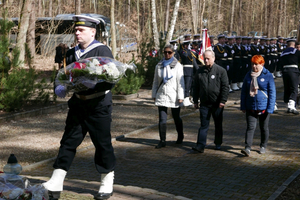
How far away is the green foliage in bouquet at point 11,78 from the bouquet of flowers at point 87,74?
23.5ft

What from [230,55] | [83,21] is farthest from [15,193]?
[230,55]

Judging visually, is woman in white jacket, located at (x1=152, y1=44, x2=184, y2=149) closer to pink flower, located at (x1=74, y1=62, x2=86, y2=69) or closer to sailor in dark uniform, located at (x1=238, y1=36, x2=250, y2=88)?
pink flower, located at (x1=74, y1=62, x2=86, y2=69)

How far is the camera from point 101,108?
4898 mm

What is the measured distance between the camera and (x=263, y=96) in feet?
25.6

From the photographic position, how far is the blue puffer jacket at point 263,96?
25.5 ft

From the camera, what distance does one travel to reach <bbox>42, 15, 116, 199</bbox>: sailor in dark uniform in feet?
15.9

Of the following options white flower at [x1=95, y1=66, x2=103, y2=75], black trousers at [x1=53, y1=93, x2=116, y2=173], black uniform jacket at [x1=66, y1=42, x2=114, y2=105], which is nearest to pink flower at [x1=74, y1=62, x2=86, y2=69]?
white flower at [x1=95, y1=66, x2=103, y2=75]

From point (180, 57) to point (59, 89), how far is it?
949cm

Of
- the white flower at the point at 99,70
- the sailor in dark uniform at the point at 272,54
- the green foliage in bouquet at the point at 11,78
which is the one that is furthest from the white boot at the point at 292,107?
the sailor in dark uniform at the point at 272,54

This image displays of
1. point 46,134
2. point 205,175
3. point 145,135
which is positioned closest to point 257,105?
point 205,175

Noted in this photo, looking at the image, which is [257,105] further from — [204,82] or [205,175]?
[205,175]

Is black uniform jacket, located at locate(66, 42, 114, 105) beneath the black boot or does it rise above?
above

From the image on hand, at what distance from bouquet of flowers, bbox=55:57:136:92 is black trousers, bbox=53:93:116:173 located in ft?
0.80

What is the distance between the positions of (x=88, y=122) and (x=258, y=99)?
12.7 feet
